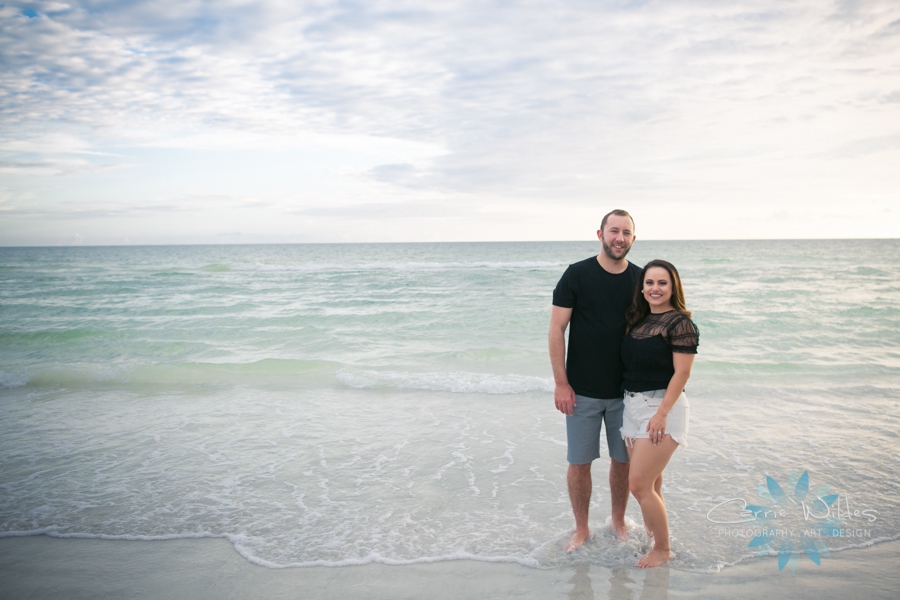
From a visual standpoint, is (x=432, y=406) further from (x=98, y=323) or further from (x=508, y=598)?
(x=98, y=323)

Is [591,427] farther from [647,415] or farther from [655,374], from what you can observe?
[655,374]

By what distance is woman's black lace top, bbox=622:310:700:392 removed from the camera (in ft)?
9.79

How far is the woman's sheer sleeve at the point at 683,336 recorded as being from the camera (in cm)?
295

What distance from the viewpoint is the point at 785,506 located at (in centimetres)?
422

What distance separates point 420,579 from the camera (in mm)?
3324

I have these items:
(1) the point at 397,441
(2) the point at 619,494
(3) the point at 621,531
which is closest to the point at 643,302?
(2) the point at 619,494

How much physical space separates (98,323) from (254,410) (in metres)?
10.7

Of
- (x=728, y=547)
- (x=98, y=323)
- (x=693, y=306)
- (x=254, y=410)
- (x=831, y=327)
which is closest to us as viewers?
(x=728, y=547)

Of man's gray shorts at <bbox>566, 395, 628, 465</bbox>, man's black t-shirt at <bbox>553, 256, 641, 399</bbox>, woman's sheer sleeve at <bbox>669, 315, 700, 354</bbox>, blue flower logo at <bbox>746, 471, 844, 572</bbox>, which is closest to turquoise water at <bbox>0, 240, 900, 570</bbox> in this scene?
blue flower logo at <bbox>746, 471, 844, 572</bbox>

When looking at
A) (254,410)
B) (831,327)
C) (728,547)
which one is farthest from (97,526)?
(831,327)

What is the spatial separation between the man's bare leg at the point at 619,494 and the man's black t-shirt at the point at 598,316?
0.59 meters

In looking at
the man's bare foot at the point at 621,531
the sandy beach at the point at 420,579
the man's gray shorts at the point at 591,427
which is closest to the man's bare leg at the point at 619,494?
the man's bare foot at the point at 621,531

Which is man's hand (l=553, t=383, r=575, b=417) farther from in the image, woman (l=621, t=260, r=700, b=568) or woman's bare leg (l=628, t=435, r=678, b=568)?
woman's bare leg (l=628, t=435, r=678, b=568)

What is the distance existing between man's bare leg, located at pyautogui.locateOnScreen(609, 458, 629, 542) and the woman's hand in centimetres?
57
